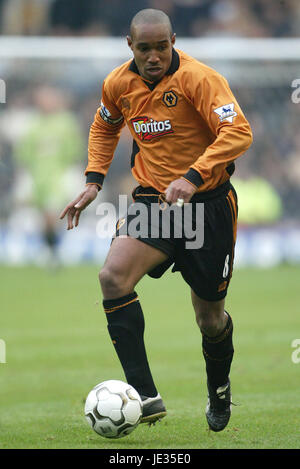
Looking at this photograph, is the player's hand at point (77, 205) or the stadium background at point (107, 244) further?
the stadium background at point (107, 244)

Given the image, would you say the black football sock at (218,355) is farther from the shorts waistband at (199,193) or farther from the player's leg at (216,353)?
the shorts waistband at (199,193)

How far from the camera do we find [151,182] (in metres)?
4.98

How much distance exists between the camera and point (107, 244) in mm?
19656

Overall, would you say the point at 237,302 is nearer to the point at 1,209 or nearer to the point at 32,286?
the point at 32,286

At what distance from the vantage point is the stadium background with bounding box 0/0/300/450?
5.83 m

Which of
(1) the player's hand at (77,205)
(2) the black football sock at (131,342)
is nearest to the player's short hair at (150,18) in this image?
(1) the player's hand at (77,205)

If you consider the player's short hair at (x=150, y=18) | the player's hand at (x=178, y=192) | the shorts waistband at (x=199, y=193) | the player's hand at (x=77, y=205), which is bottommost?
the player's hand at (x=77, y=205)

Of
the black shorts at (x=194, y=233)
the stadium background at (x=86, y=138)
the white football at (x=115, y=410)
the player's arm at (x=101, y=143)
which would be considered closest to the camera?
the white football at (x=115, y=410)

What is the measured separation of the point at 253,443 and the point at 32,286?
11400 millimetres

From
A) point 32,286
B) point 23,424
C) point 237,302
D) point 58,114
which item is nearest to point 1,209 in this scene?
point 58,114

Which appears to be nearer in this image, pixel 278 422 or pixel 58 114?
pixel 278 422

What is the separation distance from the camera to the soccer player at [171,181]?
4617 millimetres

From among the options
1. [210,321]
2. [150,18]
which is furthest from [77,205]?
[150,18]

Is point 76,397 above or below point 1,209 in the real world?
above
